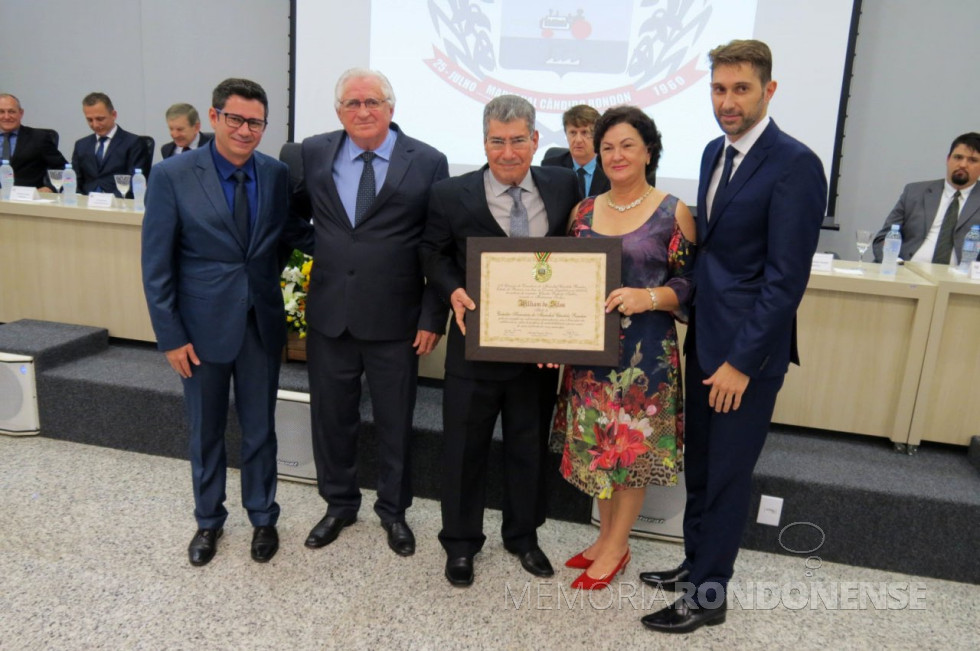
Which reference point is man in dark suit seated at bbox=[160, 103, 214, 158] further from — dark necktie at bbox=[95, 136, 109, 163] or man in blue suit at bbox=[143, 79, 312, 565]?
man in blue suit at bbox=[143, 79, 312, 565]

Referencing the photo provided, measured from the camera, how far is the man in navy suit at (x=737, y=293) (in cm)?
169

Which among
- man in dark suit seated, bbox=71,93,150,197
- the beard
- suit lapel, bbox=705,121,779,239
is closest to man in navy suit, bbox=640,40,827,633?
suit lapel, bbox=705,121,779,239

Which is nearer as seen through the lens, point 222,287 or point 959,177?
point 222,287

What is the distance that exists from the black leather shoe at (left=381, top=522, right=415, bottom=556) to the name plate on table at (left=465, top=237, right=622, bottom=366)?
80cm

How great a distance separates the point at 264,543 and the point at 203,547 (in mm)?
190

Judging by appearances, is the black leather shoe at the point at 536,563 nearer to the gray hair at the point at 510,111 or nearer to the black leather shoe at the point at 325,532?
the black leather shoe at the point at 325,532

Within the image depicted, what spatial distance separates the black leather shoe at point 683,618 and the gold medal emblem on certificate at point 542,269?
1.04m

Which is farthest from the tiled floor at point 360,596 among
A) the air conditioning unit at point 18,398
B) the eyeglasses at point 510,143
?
the eyeglasses at point 510,143

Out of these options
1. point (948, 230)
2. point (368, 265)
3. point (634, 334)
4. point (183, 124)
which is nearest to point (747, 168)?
point (634, 334)

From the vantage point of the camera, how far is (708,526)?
78.8 inches

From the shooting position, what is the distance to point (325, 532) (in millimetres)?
2441

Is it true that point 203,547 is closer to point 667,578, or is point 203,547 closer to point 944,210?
point 667,578

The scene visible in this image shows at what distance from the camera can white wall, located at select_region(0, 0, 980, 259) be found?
4637mm

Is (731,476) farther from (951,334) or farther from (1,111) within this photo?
(1,111)
